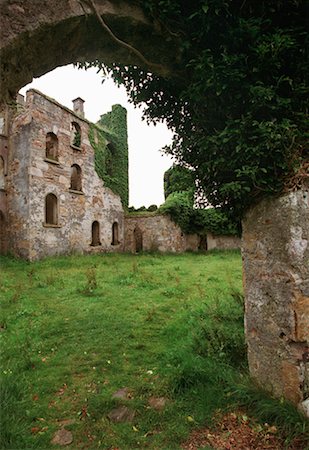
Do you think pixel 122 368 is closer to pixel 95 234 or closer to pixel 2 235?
pixel 2 235

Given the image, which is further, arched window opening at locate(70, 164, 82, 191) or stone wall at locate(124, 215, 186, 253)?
stone wall at locate(124, 215, 186, 253)

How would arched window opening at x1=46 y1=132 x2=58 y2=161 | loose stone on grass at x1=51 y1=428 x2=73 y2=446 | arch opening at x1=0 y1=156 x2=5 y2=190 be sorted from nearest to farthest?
loose stone on grass at x1=51 y1=428 x2=73 y2=446 → arch opening at x1=0 y1=156 x2=5 y2=190 → arched window opening at x1=46 y1=132 x2=58 y2=161

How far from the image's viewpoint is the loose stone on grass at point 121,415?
9.68 ft

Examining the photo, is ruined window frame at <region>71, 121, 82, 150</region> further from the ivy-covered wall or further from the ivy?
the ivy

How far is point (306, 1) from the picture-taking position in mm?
2885

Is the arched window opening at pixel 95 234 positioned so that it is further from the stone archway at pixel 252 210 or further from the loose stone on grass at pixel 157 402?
the loose stone on grass at pixel 157 402

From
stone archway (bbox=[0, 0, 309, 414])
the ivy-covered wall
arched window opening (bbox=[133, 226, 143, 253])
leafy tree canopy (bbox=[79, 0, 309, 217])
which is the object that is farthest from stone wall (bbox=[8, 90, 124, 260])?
leafy tree canopy (bbox=[79, 0, 309, 217])

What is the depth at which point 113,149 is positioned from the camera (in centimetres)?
2114

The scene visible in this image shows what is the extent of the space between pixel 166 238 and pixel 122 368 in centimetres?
1563

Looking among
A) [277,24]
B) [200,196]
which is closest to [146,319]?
[200,196]

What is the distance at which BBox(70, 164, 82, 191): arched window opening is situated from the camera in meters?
16.9

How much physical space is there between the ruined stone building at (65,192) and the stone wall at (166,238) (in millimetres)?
67

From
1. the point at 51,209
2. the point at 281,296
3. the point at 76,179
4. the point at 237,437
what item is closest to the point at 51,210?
the point at 51,209

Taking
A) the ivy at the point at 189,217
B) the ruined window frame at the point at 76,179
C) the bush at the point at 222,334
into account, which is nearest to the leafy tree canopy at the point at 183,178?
the bush at the point at 222,334
